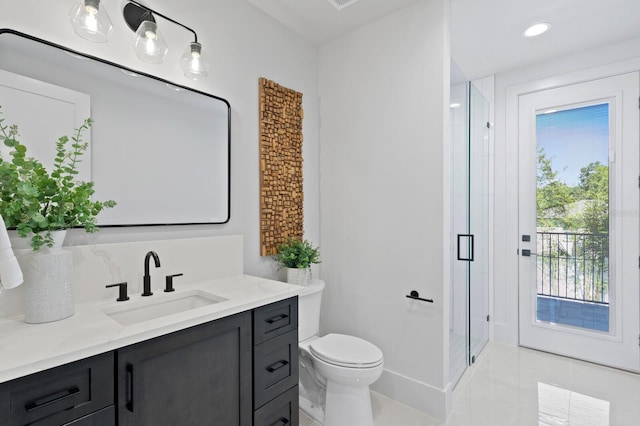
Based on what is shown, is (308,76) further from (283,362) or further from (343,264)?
(283,362)

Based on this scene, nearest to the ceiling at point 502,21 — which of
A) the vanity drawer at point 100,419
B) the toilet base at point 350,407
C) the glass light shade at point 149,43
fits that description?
the glass light shade at point 149,43

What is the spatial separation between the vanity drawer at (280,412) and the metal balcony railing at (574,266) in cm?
260

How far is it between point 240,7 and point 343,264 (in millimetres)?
1926

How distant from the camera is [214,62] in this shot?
1.94 m

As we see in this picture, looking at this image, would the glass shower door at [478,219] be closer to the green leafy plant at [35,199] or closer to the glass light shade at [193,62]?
the glass light shade at [193,62]

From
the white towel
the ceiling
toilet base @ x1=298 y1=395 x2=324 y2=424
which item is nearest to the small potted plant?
toilet base @ x1=298 y1=395 x2=324 y2=424

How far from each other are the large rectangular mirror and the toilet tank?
2.30 feet

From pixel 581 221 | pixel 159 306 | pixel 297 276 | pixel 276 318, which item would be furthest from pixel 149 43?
pixel 581 221

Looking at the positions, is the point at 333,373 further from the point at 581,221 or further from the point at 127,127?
the point at 581,221

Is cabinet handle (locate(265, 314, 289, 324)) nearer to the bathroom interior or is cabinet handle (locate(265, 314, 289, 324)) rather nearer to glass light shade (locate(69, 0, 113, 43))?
the bathroom interior

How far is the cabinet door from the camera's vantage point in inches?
41.8

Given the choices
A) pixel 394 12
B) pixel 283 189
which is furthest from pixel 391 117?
pixel 283 189

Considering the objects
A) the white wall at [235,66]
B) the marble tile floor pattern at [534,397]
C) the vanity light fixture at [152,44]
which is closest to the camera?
the white wall at [235,66]

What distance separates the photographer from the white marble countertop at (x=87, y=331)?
869 millimetres
